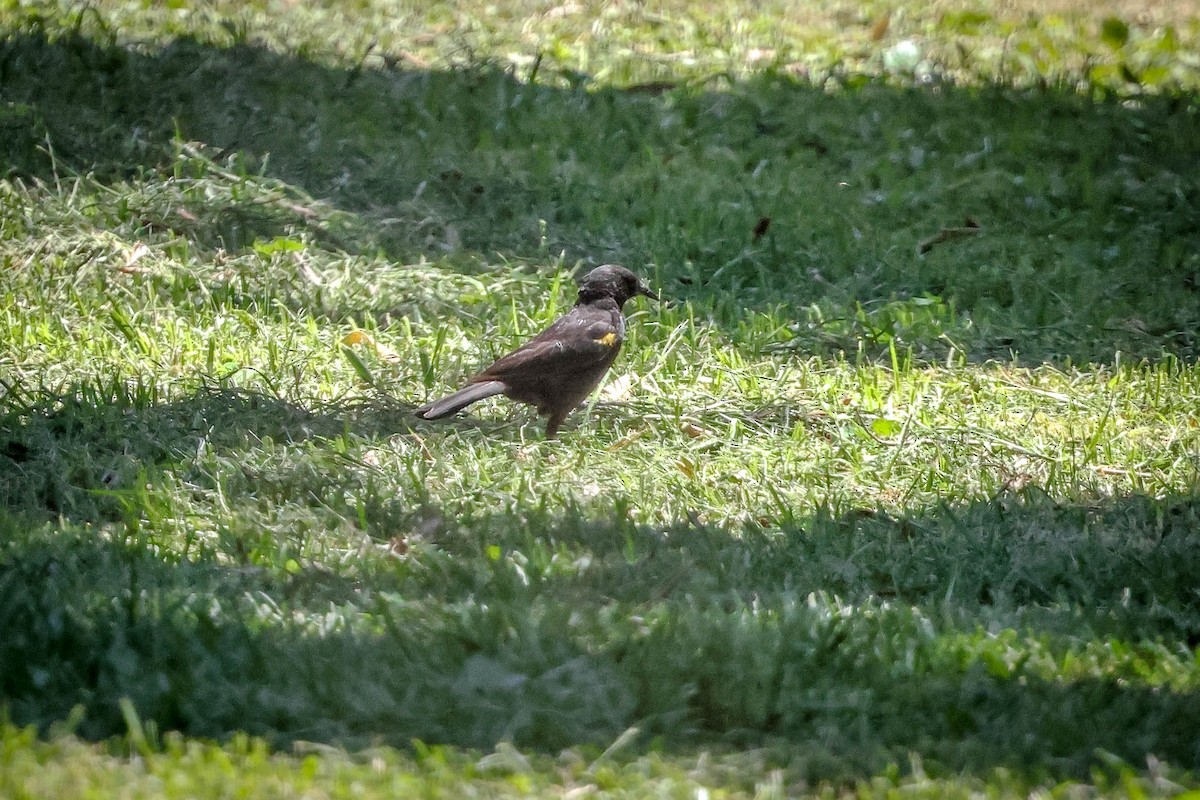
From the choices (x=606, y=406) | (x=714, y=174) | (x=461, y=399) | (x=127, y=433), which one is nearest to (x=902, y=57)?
(x=714, y=174)

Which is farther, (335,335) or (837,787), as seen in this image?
(335,335)

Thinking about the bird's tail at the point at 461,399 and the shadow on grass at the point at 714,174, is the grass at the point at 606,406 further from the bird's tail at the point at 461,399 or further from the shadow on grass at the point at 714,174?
the bird's tail at the point at 461,399

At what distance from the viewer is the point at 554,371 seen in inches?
209

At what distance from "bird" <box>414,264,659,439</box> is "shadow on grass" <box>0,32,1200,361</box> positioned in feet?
4.14

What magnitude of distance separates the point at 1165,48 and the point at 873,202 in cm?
380

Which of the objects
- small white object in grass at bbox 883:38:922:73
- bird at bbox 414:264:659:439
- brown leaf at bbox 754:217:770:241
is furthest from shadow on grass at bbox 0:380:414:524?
small white object in grass at bbox 883:38:922:73

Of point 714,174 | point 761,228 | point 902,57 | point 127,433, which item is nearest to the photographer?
point 127,433

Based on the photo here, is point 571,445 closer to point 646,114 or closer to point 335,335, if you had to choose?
point 335,335

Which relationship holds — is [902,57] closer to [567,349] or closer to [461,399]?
[567,349]

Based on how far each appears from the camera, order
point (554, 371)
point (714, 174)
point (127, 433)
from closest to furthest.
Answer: point (127, 433) → point (554, 371) → point (714, 174)

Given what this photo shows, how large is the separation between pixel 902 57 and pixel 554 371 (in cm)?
553

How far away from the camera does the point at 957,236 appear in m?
7.62

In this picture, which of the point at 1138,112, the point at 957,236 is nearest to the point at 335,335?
the point at 957,236

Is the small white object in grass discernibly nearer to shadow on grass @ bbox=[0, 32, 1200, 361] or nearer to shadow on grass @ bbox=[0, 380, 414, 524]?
shadow on grass @ bbox=[0, 32, 1200, 361]
